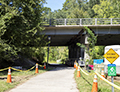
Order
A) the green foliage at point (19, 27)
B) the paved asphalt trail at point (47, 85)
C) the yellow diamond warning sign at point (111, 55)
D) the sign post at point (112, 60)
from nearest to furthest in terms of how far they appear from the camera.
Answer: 1. the sign post at point (112, 60)
2. the yellow diamond warning sign at point (111, 55)
3. the paved asphalt trail at point (47, 85)
4. the green foliage at point (19, 27)

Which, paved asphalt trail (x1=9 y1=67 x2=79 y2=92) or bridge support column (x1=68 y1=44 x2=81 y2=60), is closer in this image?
paved asphalt trail (x1=9 y1=67 x2=79 y2=92)

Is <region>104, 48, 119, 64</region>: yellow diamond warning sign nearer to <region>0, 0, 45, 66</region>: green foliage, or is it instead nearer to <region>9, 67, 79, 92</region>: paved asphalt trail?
<region>9, 67, 79, 92</region>: paved asphalt trail

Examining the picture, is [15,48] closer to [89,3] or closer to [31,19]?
[31,19]

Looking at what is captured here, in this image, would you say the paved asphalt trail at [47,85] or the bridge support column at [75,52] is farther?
the bridge support column at [75,52]

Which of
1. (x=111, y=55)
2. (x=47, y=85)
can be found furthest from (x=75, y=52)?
(x=111, y=55)

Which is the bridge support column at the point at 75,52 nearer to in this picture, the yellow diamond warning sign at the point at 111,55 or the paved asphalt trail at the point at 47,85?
the paved asphalt trail at the point at 47,85

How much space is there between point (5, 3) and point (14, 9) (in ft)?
4.32

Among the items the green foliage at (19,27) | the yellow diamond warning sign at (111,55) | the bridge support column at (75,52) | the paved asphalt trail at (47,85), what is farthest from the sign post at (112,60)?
the bridge support column at (75,52)

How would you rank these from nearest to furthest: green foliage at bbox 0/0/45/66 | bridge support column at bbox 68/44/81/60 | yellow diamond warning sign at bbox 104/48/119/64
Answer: yellow diamond warning sign at bbox 104/48/119/64 → green foliage at bbox 0/0/45/66 → bridge support column at bbox 68/44/81/60

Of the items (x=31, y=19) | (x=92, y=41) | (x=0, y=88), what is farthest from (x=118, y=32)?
(x=0, y=88)

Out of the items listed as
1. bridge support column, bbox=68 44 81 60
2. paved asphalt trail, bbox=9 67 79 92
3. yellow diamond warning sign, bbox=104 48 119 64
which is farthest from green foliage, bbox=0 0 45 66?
bridge support column, bbox=68 44 81 60

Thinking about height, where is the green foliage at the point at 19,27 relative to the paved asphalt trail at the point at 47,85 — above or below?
above

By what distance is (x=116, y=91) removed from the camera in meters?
8.23

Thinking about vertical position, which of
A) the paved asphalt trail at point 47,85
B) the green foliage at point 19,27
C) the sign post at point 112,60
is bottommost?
the paved asphalt trail at point 47,85
